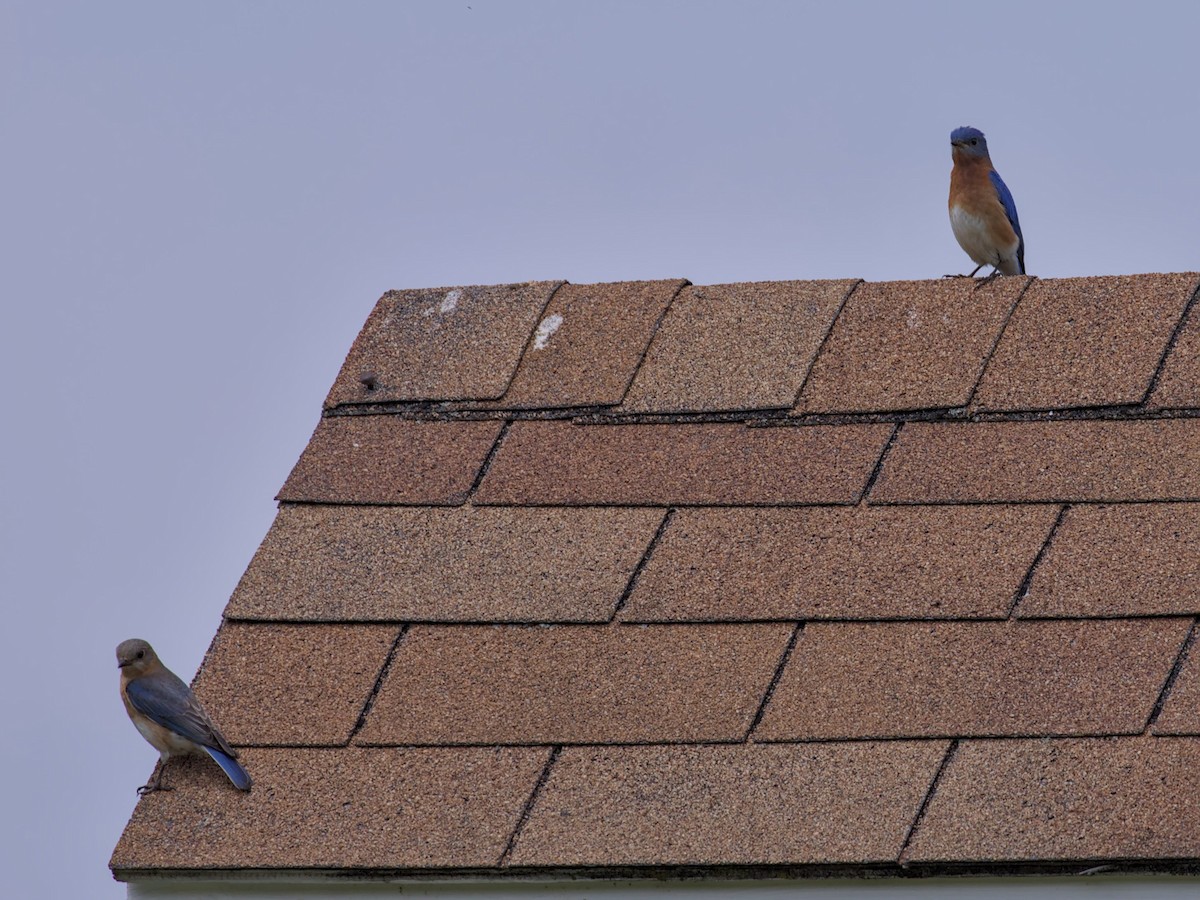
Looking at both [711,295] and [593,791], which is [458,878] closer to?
[593,791]

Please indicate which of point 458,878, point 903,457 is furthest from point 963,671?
point 458,878

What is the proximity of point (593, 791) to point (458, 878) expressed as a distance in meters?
0.32

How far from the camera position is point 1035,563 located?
3975mm

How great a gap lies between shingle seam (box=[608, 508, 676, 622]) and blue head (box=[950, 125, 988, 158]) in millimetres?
2874

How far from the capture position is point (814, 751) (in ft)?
12.0

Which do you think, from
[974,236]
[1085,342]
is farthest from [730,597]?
[974,236]

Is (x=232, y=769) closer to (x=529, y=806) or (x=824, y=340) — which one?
(x=529, y=806)

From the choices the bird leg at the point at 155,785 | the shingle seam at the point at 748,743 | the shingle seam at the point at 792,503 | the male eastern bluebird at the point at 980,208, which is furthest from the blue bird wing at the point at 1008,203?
the bird leg at the point at 155,785

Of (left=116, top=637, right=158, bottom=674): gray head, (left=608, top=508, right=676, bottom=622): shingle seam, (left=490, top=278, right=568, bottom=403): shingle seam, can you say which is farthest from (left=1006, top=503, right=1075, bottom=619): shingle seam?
(left=116, top=637, right=158, bottom=674): gray head

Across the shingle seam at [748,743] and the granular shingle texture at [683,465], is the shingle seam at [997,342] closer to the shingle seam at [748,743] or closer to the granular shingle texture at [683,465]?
the granular shingle texture at [683,465]

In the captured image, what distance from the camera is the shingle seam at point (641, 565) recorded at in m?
4.02

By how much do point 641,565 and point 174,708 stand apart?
3.48 feet

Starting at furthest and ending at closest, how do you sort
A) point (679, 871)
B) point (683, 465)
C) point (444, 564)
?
1. point (683, 465)
2. point (444, 564)
3. point (679, 871)

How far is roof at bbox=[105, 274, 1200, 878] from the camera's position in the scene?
3.55 metres
